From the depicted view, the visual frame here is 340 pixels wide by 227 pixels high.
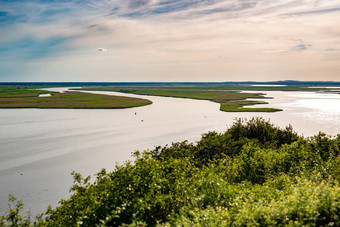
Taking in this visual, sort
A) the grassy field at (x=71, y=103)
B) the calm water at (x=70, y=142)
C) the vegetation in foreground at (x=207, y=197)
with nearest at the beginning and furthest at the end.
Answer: the vegetation in foreground at (x=207, y=197) < the calm water at (x=70, y=142) < the grassy field at (x=71, y=103)

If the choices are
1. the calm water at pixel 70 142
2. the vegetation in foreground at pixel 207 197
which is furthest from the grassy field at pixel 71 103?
the vegetation in foreground at pixel 207 197

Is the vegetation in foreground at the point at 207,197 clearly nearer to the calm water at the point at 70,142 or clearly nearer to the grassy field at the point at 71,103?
the calm water at the point at 70,142

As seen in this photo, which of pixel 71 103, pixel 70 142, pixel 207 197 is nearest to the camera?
pixel 207 197

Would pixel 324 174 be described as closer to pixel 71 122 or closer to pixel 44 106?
pixel 71 122

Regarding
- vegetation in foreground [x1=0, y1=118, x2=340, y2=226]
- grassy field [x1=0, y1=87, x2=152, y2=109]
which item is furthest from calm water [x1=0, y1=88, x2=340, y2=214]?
grassy field [x1=0, y1=87, x2=152, y2=109]

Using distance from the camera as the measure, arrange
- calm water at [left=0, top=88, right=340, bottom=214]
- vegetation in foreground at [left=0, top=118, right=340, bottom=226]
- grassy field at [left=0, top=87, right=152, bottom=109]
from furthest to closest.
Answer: grassy field at [left=0, top=87, right=152, bottom=109], calm water at [left=0, top=88, right=340, bottom=214], vegetation in foreground at [left=0, top=118, right=340, bottom=226]

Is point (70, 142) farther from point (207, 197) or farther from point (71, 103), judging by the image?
point (71, 103)

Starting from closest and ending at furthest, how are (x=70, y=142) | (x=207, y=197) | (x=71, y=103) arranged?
(x=207, y=197) < (x=70, y=142) < (x=71, y=103)

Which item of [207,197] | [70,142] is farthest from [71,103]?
[207,197]

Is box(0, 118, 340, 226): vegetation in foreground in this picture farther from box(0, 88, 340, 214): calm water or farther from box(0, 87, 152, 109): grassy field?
box(0, 87, 152, 109): grassy field

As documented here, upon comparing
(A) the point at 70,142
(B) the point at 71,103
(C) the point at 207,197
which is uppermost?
(B) the point at 71,103

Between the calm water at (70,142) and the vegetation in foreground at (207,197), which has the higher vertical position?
the vegetation in foreground at (207,197)
